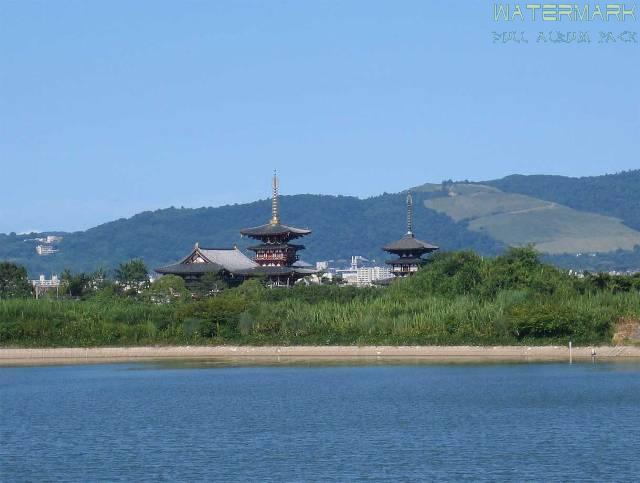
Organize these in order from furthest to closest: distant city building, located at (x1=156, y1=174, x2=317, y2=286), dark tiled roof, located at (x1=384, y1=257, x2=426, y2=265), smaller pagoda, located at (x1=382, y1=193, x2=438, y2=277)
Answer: dark tiled roof, located at (x1=384, y1=257, x2=426, y2=265), smaller pagoda, located at (x1=382, y1=193, x2=438, y2=277), distant city building, located at (x1=156, y1=174, x2=317, y2=286)

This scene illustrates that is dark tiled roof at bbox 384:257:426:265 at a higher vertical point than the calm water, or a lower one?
higher

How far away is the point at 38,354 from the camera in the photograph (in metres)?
58.5

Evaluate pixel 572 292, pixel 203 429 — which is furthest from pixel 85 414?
pixel 572 292

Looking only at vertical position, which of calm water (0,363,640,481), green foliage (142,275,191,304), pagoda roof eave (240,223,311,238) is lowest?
calm water (0,363,640,481)

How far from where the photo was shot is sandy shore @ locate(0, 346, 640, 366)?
5225 centimetres

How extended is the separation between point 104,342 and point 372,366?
1475cm

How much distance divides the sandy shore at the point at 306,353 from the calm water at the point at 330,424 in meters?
4.34

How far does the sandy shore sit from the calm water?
4342 mm

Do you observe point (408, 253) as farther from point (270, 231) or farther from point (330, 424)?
point (330, 424)

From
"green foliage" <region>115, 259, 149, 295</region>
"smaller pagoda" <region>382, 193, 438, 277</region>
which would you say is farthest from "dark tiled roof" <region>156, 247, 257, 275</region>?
"smaller pagoda" <region>382, 193, 438, 277</region>

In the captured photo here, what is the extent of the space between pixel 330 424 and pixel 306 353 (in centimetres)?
2433

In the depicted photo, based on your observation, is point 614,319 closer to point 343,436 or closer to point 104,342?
point 104,342

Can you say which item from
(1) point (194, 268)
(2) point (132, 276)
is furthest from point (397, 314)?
(2) point (132, 276)

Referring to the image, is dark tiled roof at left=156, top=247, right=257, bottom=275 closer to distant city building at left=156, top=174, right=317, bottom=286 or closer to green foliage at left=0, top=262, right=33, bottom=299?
distant city building at left=156, top=174, right=317, bottom=286
